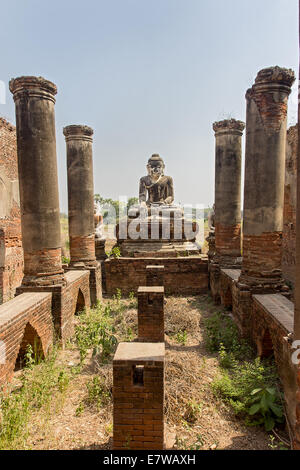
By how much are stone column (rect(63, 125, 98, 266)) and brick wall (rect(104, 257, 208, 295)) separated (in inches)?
34.2

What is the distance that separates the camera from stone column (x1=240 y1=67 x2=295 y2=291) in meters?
5.98

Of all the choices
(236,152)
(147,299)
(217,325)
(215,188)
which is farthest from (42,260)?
(236,152)

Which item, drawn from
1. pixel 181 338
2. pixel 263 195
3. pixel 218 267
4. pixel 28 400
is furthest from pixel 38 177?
pixel 218 267

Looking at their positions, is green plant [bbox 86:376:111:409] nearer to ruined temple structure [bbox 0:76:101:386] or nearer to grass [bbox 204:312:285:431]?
ruined temple structure [bbox 0:76:101:386]

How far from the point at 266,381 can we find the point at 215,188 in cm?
642

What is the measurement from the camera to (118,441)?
3258 millimetres

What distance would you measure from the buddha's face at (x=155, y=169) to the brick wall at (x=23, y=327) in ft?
27.6

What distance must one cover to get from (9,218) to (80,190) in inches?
88.2

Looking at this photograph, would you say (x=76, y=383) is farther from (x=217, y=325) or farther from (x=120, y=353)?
(x=217, y=325)

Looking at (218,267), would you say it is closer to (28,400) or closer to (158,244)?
(158,244)

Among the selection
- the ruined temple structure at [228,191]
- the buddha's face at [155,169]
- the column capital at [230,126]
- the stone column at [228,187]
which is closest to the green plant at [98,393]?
the ruined temple structure at [228,191]

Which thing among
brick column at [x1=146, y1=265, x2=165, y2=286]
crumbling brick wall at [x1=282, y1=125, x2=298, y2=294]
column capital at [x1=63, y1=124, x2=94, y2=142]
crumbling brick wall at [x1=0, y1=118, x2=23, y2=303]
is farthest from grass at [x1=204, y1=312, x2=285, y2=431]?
column capital at [x1=63, y1=124, x2=94, y2=142]

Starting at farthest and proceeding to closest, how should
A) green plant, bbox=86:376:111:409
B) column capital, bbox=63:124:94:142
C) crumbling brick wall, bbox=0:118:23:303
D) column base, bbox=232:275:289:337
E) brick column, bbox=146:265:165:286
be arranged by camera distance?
column capital, bbox=63:124:94:142 < crumbling brick wall, bbox=0:118:23:303 < brick column, bbox=146:265:165:286 < column base, bbox=232:275:289:337 < green plant, bbox=86:376:111:409

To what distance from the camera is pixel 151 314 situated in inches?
233
